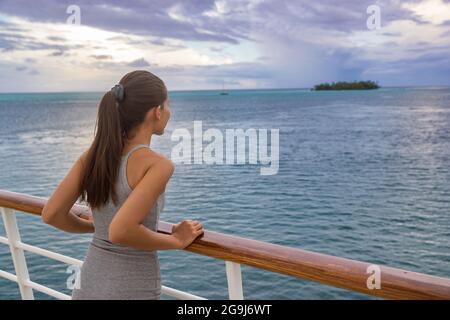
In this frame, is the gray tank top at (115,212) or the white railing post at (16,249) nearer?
the gray tank top at (115,212)

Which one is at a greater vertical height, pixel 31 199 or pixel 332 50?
pixel 332 50

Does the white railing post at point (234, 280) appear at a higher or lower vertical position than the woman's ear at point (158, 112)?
lower

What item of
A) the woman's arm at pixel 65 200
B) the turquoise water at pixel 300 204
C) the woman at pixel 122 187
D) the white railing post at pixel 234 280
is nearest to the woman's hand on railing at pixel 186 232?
the woman at pixel 122 187

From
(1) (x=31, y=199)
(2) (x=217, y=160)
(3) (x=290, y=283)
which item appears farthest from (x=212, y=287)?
(2) (x=217, y=160)

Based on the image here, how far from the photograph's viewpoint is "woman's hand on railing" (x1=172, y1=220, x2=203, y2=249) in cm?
137

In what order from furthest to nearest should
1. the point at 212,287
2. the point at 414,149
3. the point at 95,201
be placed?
the point at 414,149
the point at 212,287
the point at 95,201

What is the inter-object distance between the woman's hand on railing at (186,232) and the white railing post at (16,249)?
2.76 feet

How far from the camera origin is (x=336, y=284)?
1156mm

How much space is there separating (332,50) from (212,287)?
2747 inches

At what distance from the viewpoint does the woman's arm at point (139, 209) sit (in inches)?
46.9

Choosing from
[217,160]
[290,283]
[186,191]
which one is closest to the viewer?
[290,283]

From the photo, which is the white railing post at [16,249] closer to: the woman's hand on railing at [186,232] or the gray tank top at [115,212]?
the gray tank top at [115,212]

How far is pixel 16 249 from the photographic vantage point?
6.59 feet
